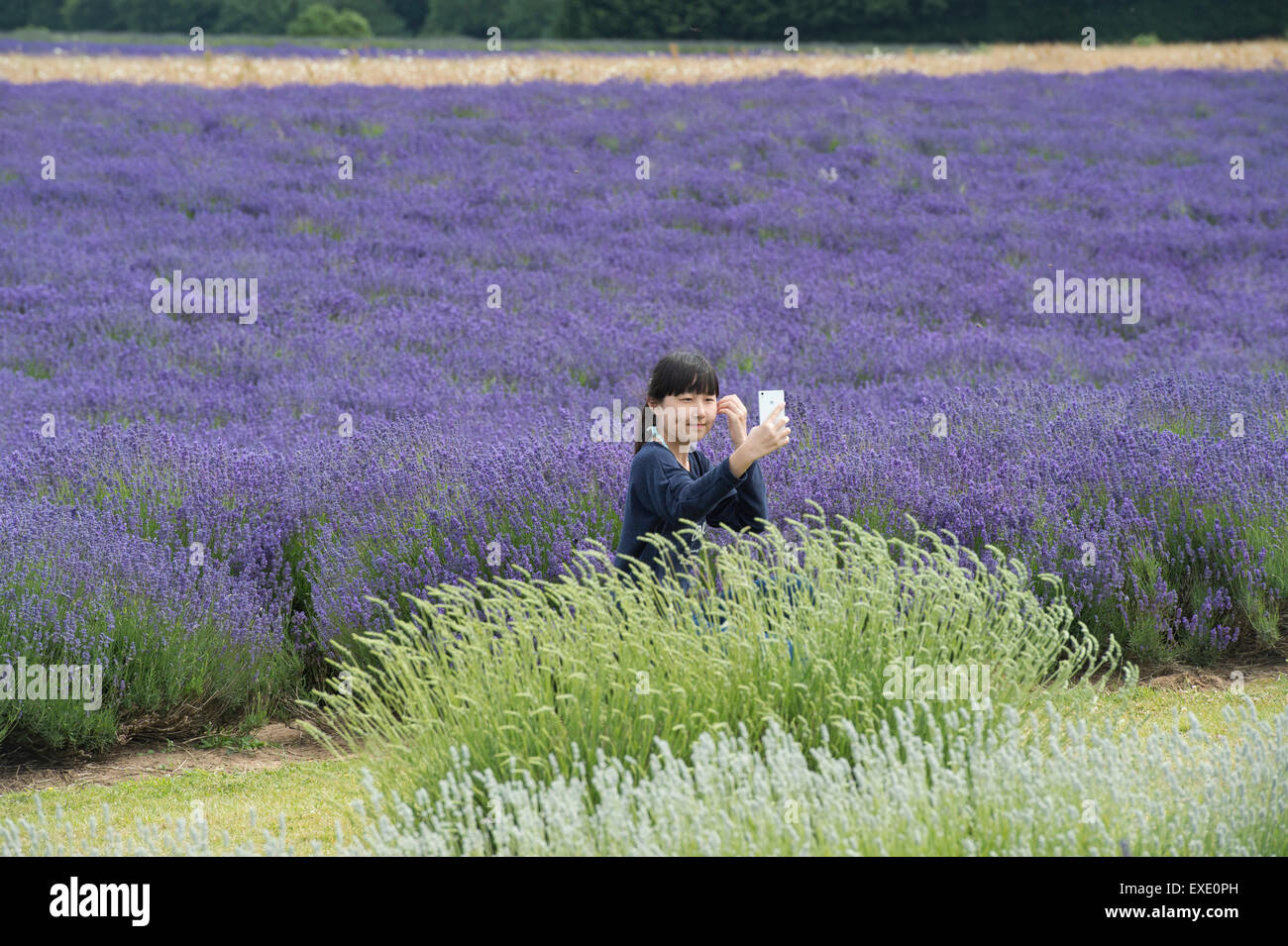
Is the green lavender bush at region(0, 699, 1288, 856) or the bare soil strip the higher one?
the bare soil strip

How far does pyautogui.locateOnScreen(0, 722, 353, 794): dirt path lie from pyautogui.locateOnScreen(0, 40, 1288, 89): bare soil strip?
15042 millimetres

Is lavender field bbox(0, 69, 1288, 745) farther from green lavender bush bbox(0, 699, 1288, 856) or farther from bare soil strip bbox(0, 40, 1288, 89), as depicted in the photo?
bare soil strip bbox(0, 40, 1288, 89)

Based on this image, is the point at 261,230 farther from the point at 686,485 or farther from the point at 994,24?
the point at 994,24

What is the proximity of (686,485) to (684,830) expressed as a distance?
1.25 m

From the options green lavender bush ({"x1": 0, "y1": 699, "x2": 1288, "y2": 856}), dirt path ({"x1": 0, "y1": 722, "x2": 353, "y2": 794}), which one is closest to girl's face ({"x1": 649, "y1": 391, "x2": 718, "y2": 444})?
green lavender bush ({"x1": 0, "y1": 699, "x2": 1288, "y2": 856})

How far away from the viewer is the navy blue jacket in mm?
3314

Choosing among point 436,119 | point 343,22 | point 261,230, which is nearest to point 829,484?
point 261,230

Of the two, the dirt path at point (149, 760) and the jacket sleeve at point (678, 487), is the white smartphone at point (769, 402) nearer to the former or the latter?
the jacket sleeve at point (678, 487)

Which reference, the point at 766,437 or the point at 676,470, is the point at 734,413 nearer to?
the point at 676,470

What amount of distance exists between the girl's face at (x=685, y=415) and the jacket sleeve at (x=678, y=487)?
11cm

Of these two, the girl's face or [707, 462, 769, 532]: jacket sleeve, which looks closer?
the girl's face

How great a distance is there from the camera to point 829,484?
15.3ft

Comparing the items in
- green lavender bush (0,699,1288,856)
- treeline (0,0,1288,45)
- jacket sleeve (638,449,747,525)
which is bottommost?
green lavender bush (0,699,1288,856)

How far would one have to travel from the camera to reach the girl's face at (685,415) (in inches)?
140
